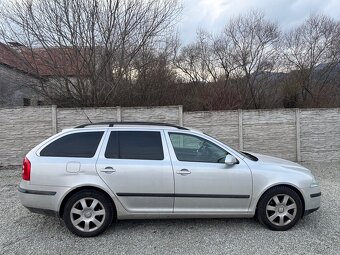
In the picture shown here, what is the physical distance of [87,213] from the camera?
4.51 m

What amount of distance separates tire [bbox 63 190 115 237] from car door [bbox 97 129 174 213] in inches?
10.1

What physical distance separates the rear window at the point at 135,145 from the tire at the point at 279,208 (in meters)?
1.67

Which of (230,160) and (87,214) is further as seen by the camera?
(230,160)

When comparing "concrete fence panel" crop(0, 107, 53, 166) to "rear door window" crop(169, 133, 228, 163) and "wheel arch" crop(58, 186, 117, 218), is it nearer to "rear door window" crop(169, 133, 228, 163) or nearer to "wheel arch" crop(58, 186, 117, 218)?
"wheel arch" crop(58, 186, 117, 218)

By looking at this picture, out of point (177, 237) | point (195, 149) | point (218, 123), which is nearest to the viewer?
point (177, 237)

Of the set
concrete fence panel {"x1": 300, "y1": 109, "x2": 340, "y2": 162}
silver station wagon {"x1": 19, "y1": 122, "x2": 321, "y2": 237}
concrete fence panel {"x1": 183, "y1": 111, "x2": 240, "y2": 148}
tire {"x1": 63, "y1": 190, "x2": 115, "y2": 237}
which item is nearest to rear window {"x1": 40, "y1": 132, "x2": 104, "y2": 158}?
silver station wagon {"x1": 19, "y1": 122, "x2": 321, "y2": 237}

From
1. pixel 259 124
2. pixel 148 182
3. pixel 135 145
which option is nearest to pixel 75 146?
pixel 135 145

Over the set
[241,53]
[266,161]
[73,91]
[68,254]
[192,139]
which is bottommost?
[68,254]

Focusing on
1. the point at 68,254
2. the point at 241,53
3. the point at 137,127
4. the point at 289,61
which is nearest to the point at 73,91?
the point at 137,127

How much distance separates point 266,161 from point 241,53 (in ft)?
52.8

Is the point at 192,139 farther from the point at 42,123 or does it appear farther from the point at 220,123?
the point at 42,123

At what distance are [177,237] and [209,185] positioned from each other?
0.86 m

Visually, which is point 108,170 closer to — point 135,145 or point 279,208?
point 135,145

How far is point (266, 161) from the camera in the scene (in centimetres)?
502
